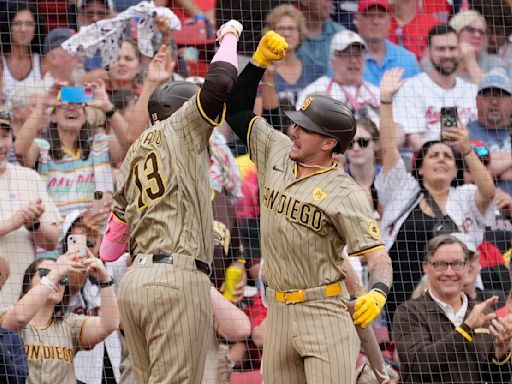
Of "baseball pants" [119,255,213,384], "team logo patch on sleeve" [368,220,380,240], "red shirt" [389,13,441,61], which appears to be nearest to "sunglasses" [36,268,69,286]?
"baseball pants" [119,255,213,384]

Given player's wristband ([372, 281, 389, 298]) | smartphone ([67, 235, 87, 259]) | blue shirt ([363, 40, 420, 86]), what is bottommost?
player's wristband ([372, 281, 389, 298])

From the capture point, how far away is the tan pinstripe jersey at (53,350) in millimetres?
6590

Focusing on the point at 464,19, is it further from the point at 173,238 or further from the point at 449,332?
the point at 173,238

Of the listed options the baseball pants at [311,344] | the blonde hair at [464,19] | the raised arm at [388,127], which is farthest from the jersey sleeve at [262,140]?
the blonde hair at [464,19]

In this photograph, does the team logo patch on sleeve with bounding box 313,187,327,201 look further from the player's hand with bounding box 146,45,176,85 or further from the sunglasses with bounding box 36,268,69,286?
the player's hand with bounding box 146,45,176,85

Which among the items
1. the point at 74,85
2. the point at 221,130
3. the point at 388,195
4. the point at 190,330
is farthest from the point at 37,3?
the point at 190,330

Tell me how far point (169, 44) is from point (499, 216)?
9.59 ft

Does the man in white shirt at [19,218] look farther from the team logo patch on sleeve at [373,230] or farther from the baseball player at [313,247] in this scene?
the team logo patch on sleeve at [373,230]

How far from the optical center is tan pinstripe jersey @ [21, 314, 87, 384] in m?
6.59

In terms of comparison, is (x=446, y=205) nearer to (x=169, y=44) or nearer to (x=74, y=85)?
(x=169, y=44)

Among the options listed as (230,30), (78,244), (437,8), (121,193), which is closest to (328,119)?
(230,30)

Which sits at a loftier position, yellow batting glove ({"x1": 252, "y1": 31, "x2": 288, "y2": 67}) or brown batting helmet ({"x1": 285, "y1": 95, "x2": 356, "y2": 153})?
yellow batting glove ({"x1": 252, "y1": 31, "x2": 288, "y2": 67})

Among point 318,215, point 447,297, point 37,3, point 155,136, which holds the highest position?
point 37,3

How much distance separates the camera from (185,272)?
4984 millimetres
